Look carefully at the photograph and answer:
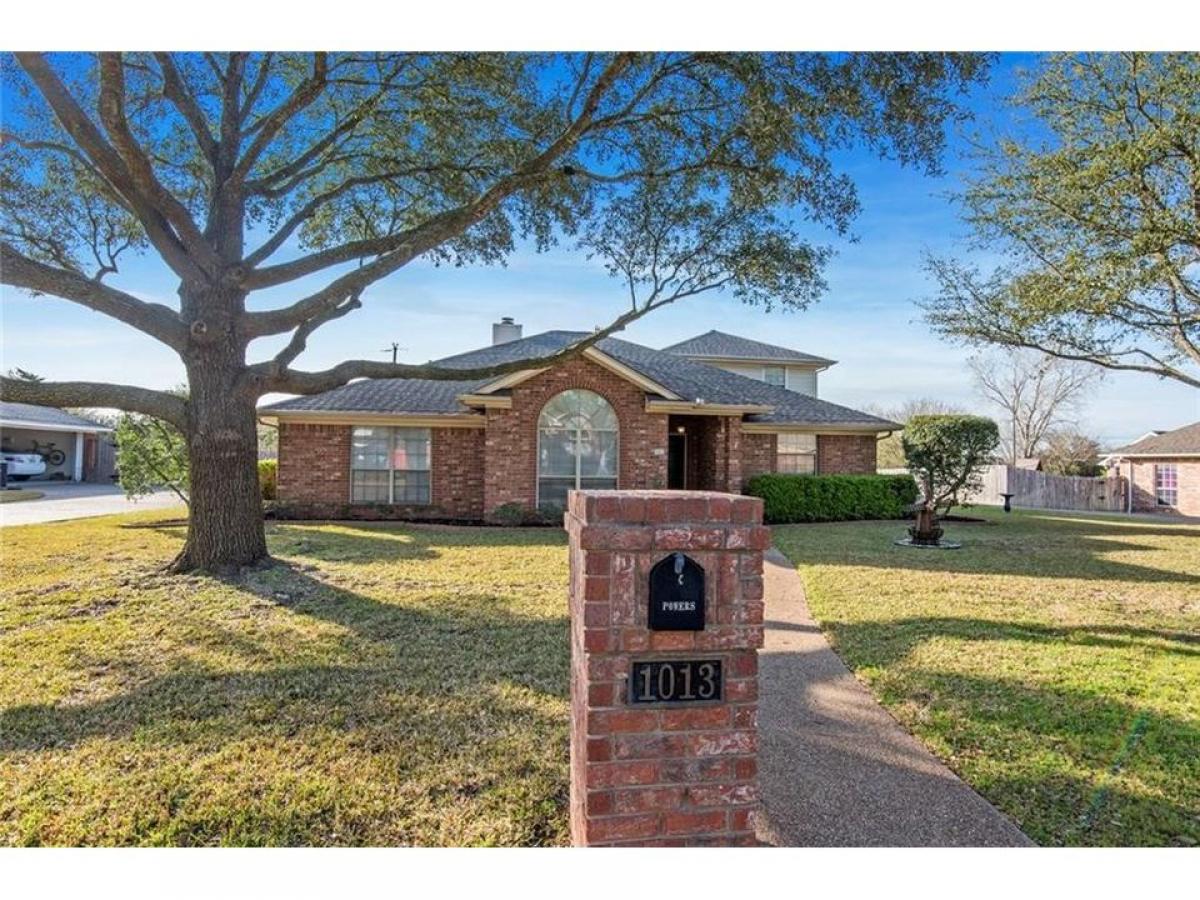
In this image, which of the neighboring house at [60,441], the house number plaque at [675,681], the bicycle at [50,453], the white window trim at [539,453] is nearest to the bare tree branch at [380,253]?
the white window trim at [539,453]

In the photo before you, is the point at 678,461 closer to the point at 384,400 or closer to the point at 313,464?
the point at 384,400

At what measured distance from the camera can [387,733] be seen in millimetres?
3137

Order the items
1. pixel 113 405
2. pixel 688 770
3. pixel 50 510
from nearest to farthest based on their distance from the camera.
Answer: pixel 688 770 → pixel 113 405 → pixel 50 510

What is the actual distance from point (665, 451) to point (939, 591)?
6.43m

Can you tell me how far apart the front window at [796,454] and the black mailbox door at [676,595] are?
45.3ft

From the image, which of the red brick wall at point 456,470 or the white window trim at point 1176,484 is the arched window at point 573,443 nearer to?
the red brick wall at point 456,470

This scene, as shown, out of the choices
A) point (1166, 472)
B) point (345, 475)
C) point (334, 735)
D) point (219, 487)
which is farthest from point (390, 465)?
point (1166, 472)

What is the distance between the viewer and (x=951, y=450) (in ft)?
44.1

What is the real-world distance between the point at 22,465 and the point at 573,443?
2290 cm

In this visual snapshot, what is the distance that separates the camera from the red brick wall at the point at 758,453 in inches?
578

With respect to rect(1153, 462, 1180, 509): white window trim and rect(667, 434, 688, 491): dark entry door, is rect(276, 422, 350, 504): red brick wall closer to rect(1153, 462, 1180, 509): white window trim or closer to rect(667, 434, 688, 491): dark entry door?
rect(667, 434, 688, 491): dark entry door

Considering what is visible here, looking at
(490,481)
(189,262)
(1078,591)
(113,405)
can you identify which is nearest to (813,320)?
(1078,591)

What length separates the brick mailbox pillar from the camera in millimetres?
1735
